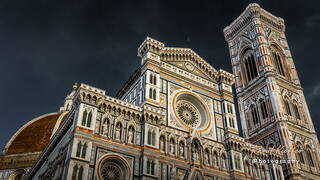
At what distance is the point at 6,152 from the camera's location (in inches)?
1607

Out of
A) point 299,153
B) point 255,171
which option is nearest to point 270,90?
point 299,153

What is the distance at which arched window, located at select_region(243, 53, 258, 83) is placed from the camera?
45094mm

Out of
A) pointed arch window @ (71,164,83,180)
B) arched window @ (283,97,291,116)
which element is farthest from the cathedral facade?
arched window @ (283,97,291,116)

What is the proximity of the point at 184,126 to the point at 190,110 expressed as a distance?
9.78 feet

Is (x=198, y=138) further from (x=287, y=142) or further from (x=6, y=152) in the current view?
(x=6, y=152)

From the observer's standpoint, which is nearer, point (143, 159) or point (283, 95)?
point (143, 159)

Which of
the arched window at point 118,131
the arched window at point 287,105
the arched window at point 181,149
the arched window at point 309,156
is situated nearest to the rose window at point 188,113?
the arched window at point 181,149

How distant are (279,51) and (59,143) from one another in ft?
119

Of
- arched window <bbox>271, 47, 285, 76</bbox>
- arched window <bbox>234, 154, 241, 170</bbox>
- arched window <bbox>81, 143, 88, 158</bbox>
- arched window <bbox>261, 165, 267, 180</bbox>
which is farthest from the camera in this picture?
arched window <bbox>271, 47, 285, 76</bbox>

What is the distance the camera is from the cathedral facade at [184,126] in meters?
21.6

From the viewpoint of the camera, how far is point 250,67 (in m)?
46.2

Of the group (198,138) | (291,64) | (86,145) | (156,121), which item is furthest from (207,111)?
(291,64)

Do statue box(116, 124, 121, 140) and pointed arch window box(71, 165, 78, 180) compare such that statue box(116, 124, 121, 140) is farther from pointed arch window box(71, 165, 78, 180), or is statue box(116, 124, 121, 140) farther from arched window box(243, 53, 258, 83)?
arched window box(243, 53, 258, 83)

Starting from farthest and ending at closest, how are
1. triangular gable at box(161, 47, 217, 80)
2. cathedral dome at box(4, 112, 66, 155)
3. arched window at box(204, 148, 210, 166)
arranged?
cathedral dome at box(4, 112, 66, 155), triangular gable at box(161, 47, 217, 80), arched window at box(204, 148, 210, 166)
